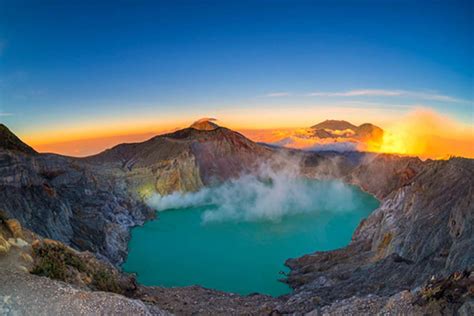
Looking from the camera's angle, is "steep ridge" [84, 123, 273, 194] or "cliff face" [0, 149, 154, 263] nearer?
"cliff face" [0, 149, 154, 263]

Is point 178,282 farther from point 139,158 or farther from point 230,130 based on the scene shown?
point 230,130

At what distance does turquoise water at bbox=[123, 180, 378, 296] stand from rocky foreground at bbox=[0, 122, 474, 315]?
3.52 meters

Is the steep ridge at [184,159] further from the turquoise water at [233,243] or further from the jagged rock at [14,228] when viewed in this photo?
the jagged rock at [14,228]

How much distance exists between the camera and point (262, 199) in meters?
105

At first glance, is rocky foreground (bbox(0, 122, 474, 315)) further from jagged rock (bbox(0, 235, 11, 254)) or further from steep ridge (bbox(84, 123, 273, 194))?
steep ridge (bbox(84, 123, 273, 194))

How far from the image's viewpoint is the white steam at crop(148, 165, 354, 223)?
3597 inches

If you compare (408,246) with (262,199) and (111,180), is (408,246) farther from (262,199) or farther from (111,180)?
(262,199)

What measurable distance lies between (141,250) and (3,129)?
28134mm

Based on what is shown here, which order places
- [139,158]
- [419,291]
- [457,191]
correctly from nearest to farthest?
[419,291], [457,191], [139,158]

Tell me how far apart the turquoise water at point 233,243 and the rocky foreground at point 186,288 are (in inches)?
139

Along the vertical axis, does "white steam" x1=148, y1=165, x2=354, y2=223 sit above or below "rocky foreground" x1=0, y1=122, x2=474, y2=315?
below

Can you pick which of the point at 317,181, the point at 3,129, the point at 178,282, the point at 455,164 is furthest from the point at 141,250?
the point at 317,181

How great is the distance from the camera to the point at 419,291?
615 inches

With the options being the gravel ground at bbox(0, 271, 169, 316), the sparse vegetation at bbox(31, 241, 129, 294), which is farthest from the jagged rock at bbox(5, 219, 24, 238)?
the gravel ground at bbox(0, 271, 169, 316)
